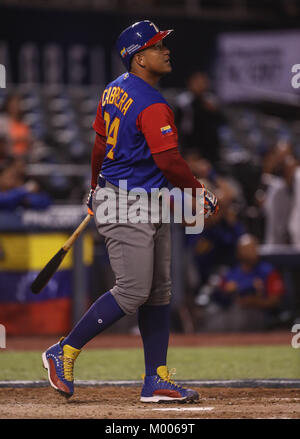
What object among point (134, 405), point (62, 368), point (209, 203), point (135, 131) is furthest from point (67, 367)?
point (135, 131)

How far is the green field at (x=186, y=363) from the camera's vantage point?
6.15 meters

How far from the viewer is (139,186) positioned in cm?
463

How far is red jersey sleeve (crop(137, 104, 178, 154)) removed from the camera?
4422mm

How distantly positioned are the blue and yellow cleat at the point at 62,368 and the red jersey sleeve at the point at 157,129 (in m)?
1.19

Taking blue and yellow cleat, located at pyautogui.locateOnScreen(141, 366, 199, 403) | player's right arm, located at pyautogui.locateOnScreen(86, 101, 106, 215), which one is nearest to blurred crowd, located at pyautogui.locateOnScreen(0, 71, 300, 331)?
player's right arm, located at pyautogui.locateOnScreen(86, 101, 106, 215)

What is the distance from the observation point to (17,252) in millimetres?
8914

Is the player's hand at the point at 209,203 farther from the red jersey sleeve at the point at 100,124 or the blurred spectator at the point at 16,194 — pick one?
the blurred spectator at the point at 16,194

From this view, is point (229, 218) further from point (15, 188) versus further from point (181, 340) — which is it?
point (15, 188)

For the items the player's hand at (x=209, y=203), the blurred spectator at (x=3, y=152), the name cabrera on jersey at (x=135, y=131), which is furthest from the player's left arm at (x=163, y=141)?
the blurred spectator at (x=3, y=152)

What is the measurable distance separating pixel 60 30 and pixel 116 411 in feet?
50.1

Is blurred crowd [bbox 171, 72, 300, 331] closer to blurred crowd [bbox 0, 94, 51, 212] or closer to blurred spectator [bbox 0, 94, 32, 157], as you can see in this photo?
blurred crowd [bbox 0, 94, 51, 212]

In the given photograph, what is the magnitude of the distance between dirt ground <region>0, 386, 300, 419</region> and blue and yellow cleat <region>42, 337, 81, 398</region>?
0.09m

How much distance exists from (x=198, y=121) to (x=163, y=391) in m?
5.94
